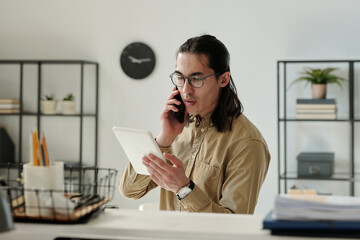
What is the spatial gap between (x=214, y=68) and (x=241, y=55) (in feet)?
8.75

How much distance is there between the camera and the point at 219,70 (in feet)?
6.89

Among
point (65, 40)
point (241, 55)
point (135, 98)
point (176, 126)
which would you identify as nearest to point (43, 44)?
point (65, 40)

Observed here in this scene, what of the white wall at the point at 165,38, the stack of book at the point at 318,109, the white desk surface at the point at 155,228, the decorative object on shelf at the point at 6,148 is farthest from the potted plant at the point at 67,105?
the white desk surface at the point at 155,228

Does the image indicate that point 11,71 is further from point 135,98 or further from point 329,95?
point 329,95

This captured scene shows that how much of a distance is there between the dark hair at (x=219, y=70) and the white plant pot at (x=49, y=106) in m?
2.98

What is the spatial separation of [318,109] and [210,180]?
2.54m

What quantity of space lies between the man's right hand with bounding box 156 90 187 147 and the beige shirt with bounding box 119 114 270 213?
0.03 m

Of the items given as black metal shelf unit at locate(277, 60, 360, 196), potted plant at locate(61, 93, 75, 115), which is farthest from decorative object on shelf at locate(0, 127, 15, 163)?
black metal shelf unit at locate(277, 60, 360, 196)

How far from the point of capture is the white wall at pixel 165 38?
Result: 459 cm

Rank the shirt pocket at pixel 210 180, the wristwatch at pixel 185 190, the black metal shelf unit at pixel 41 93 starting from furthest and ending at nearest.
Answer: the black metal shelf unit at pixel 41 93 → the shirt pocket at pixel 210 180 → the wristwatch at pixel 185 190

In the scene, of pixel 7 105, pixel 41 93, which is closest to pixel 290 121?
pixel 41 93

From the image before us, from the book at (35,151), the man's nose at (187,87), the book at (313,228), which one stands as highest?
the man's nose at (187,87)

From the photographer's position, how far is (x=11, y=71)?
5105mm

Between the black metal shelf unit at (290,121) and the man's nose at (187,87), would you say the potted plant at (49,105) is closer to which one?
the black metal shelf unit at (290,121)
